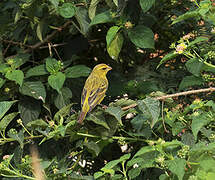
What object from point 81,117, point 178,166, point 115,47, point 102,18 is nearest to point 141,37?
point 115,47

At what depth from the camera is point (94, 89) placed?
297 cm

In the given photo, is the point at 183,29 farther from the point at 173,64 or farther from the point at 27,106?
the point at 27,106

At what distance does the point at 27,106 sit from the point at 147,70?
1.01 m

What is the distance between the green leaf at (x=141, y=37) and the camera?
113 inches

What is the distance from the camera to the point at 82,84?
329 cm

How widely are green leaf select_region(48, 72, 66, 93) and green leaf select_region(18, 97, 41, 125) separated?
22 cm

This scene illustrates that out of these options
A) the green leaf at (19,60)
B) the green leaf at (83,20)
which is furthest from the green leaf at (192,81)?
the green leaf at (19,60)

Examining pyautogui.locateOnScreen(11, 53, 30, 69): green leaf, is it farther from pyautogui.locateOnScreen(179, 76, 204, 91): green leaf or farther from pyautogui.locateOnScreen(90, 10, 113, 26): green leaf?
pyautogui.locateOnScreen(179, 76, 204, 91): green leaf

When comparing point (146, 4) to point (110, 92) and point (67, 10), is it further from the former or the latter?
point (110, 92)

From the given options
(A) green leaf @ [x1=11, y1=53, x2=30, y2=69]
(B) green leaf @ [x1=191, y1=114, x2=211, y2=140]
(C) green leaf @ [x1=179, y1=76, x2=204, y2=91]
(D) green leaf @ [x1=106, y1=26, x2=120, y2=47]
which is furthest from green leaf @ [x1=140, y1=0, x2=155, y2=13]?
(A) green leaf @ [x1=11, y1=53, x2=30, y2=69]

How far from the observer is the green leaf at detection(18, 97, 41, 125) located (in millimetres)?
2994

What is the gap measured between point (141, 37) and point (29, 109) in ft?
3.02

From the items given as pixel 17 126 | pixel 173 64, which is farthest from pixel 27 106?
pixel 173 64

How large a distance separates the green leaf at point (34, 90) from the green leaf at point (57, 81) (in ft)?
0.26
